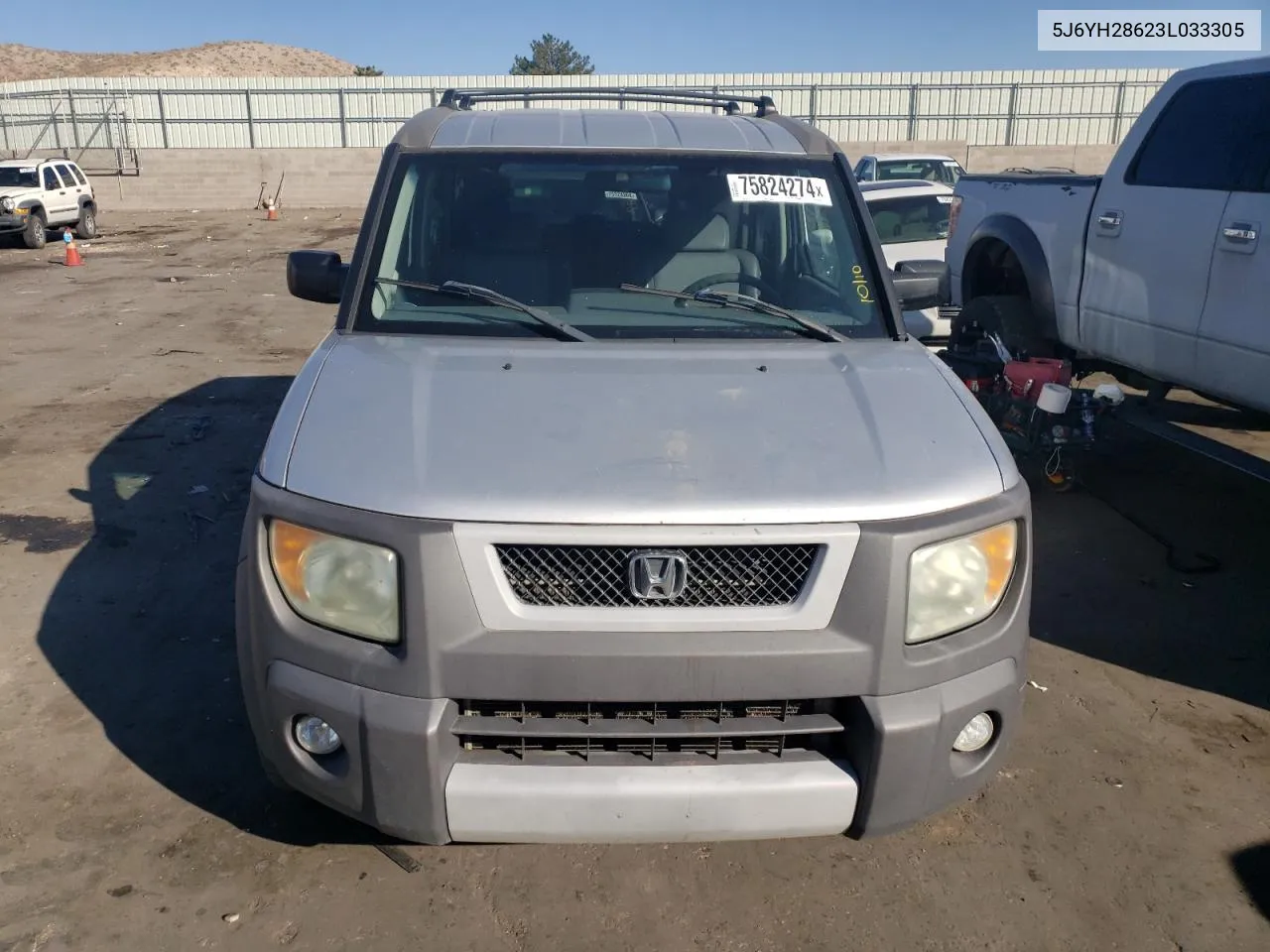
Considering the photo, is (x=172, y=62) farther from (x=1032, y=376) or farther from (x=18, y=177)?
(x=1032, y=376)

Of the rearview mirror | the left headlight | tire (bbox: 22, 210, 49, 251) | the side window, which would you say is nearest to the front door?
tire (bbox: 22, 210, 49, 251)

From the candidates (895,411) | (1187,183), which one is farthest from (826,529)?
(1187,183)

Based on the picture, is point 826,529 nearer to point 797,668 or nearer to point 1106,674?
point 797,668

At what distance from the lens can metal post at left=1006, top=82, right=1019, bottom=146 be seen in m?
33.4

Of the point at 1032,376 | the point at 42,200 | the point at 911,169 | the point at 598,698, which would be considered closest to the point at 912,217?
the point at 1032,376

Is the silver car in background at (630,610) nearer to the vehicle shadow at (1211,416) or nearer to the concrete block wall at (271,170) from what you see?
the vehicle shadow at (1211,416)

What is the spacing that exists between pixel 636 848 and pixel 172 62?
8248cm

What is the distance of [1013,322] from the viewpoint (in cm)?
656

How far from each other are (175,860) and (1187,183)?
521 cm

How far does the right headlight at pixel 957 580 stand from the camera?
7.91 feet

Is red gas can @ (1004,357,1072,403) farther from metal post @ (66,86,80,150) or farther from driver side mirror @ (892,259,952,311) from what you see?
metal post @ (66,86,80,150)

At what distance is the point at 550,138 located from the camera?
147 inches

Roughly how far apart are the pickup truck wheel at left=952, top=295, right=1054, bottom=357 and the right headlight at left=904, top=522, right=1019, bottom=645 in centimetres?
435

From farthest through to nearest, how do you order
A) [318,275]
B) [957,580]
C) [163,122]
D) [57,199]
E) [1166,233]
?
1. [163,122]
2. [57,199]
3. [1166,233]
4. [318,275]
5. [957,580]
